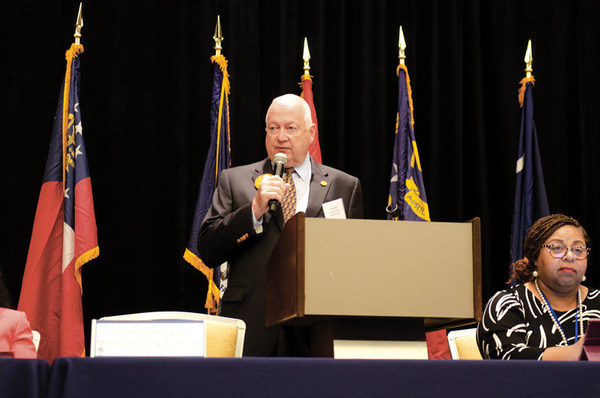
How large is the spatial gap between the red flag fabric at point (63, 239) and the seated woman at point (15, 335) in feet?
4.78

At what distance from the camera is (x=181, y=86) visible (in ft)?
15.5

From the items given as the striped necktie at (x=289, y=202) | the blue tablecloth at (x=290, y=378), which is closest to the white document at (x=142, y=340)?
the blue tablecloth at (x=290, y=378)

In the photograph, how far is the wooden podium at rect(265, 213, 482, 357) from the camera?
6.02 ft

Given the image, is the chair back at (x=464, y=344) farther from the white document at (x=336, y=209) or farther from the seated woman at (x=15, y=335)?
the seated woman at (x=15, y=335)

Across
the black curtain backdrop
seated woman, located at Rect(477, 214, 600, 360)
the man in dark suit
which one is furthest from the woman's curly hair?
the black curtain backdrop

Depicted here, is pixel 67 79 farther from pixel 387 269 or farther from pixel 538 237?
pixel 387 269

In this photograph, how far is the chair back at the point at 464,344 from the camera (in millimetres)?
2959

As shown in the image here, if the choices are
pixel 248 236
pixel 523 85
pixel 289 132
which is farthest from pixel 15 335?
pixel 523 85

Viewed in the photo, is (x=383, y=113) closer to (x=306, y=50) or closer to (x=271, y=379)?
(x=306, y=50)

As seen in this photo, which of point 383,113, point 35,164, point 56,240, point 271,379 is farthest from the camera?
point 383,113

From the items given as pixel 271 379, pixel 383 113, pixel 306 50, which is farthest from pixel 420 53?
pixel 271 379

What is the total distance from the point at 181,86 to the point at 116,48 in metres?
0.45

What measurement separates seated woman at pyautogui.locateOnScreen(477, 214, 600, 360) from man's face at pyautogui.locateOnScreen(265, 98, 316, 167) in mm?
926

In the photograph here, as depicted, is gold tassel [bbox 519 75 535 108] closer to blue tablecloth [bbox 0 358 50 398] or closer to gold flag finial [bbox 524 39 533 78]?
gold flag finial [bbox 524 39 533 78]
